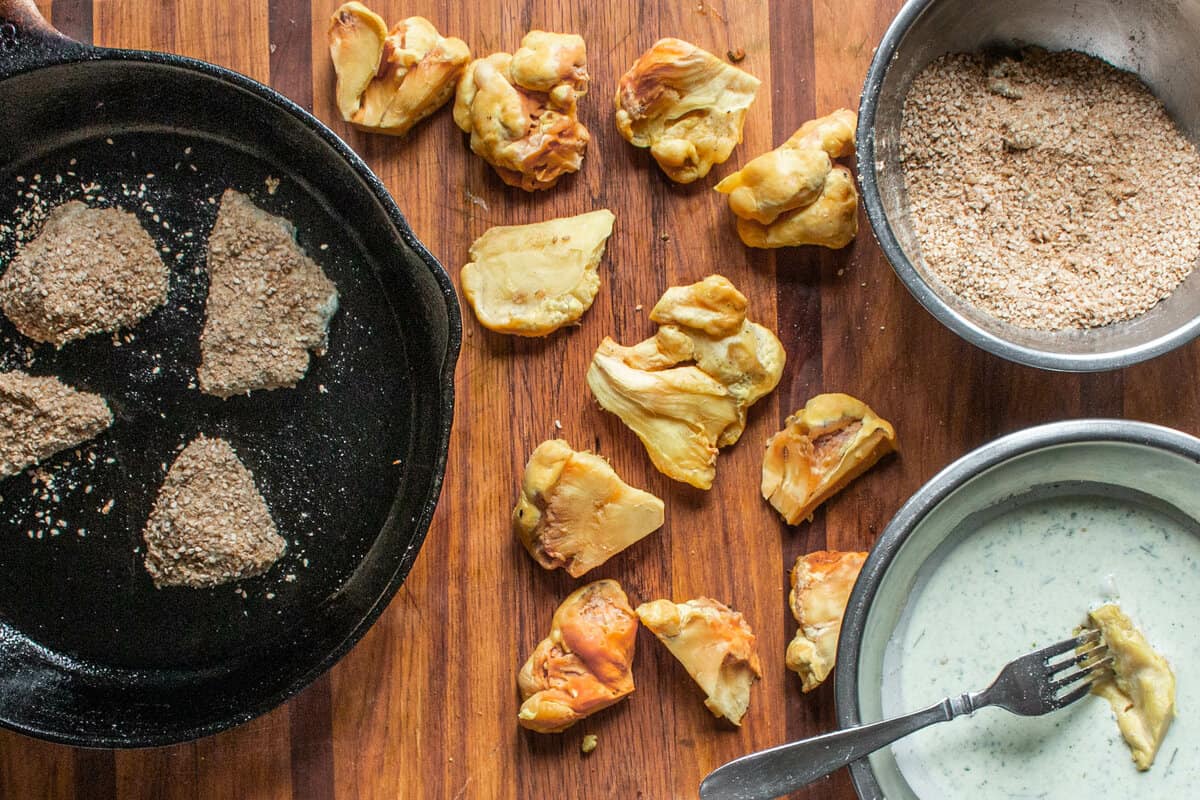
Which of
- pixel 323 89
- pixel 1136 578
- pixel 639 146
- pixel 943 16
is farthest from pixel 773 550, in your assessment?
pixel 323 89

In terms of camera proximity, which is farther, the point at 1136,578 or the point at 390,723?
the point at 390,723

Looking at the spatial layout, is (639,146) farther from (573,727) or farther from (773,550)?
(573,727)

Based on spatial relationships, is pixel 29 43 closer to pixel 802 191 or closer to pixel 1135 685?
pixel 802 191

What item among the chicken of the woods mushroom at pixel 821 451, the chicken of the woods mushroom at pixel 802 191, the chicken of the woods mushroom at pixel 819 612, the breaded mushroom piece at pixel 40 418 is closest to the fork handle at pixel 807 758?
the chicken of the woods mushroom at pixel 819 612

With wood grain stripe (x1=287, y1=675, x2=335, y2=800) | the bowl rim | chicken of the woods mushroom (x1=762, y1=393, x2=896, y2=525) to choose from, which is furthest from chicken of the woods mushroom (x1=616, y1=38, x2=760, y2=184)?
wood grain stripe (x1=287, y1=675, x2=335, y2=800)

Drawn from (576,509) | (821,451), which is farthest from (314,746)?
(821,451)
